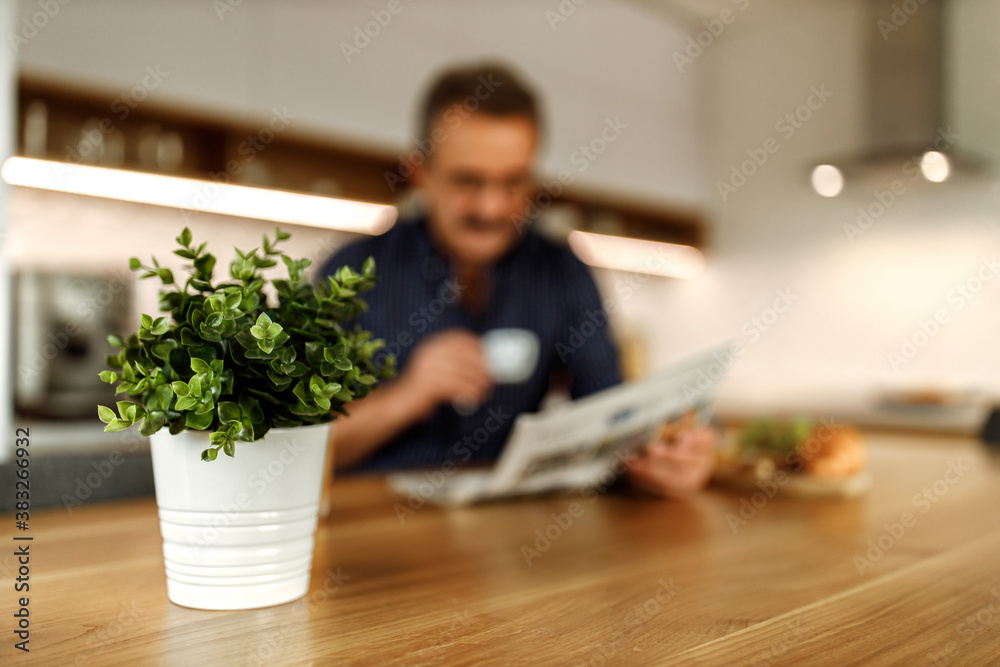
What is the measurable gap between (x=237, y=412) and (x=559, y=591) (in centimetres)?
28

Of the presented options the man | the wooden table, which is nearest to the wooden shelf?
the man

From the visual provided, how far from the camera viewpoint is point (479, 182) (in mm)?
1512

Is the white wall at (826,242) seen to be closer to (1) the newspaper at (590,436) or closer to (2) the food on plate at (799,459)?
(2) the food on plate at (799,459)

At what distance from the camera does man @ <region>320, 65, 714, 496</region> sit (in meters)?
1.43

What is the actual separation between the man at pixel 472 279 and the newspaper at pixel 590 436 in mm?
372

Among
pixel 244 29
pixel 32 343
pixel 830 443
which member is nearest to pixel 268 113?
pixel 244 29

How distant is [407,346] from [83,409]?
1.19 m

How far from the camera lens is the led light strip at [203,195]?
7.05 feet

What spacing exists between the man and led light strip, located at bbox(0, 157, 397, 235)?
13.6 inches

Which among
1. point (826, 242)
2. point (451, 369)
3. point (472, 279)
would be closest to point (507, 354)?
point (451, 369)

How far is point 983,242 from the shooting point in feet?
10.6

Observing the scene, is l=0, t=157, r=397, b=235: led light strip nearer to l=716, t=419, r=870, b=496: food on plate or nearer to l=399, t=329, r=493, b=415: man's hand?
→ l=399, t=329, r=493, b=415: man's hand

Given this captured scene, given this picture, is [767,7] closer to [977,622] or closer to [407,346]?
[407,346]

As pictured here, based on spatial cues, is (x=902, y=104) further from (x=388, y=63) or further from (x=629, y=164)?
(x=388, y=63)
